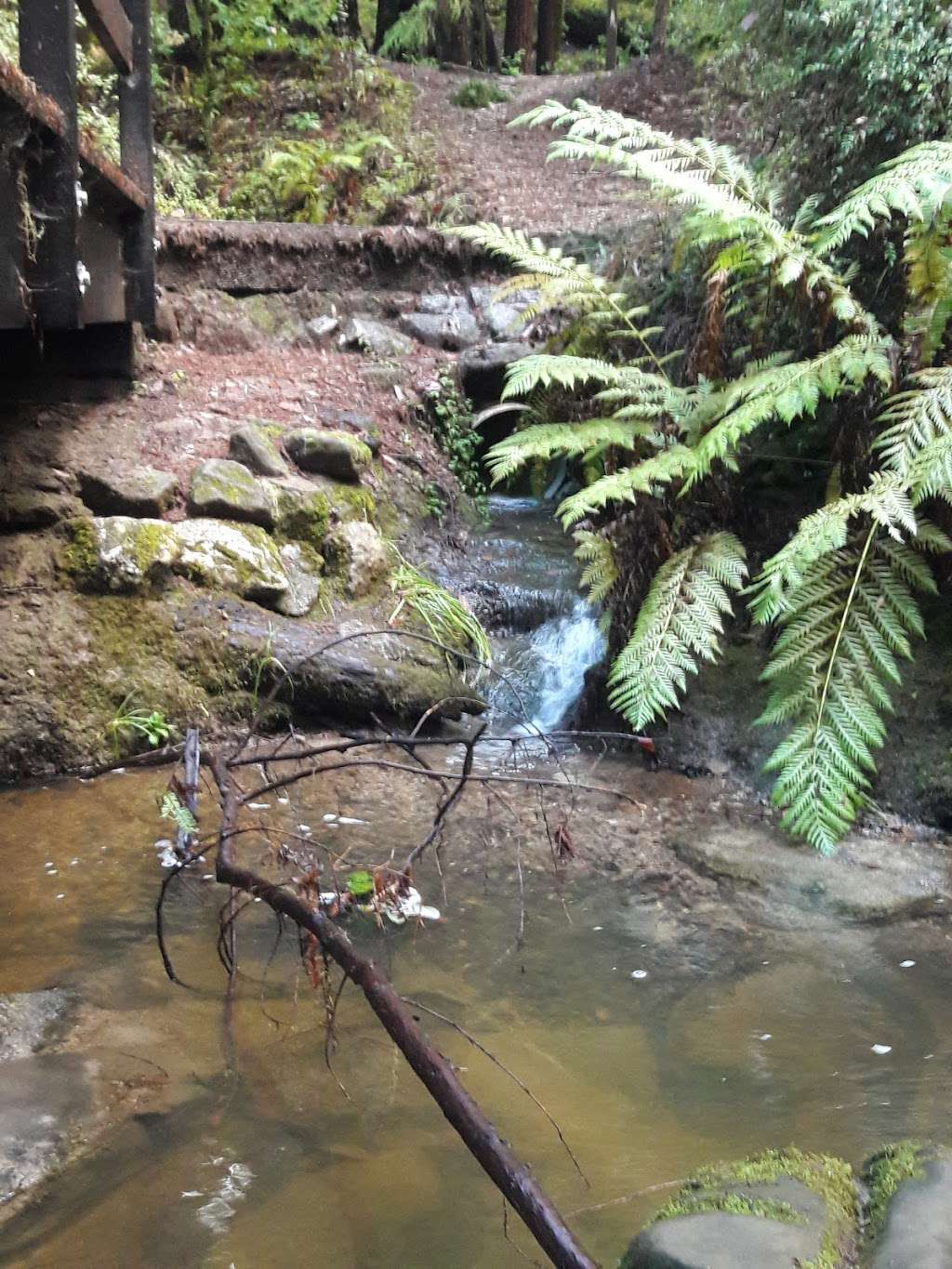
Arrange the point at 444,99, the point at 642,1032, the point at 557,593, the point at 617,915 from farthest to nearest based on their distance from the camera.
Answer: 1. the point at 444,99
2. the point at 557,593
3. the point at 617,915
4. the point at 642,1032

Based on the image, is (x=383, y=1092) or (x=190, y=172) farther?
(x=190, y=172)

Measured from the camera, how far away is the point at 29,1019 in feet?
8.27

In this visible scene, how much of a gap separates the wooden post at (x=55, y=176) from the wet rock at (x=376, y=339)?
396 cm

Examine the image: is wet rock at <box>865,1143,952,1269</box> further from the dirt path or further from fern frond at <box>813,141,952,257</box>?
the dirt path

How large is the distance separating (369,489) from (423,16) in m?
11.6

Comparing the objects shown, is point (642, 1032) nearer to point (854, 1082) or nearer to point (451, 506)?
point (854, 1082)

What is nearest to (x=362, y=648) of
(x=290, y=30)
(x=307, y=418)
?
(x=307, y=418)

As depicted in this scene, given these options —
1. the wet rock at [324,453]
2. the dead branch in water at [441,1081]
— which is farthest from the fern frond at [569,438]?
the dead branch in water at [441,1081]

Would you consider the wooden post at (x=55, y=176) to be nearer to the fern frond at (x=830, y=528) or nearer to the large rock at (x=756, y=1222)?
the fern frond at (x=830, y=528)

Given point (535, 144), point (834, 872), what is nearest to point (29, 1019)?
point (834, 872)

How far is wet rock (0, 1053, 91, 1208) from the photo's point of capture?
2.01 meters

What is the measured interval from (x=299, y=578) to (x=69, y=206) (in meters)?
2.13

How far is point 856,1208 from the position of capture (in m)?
1.73

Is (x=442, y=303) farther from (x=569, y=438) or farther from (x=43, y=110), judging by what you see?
(x=43, y=110)
